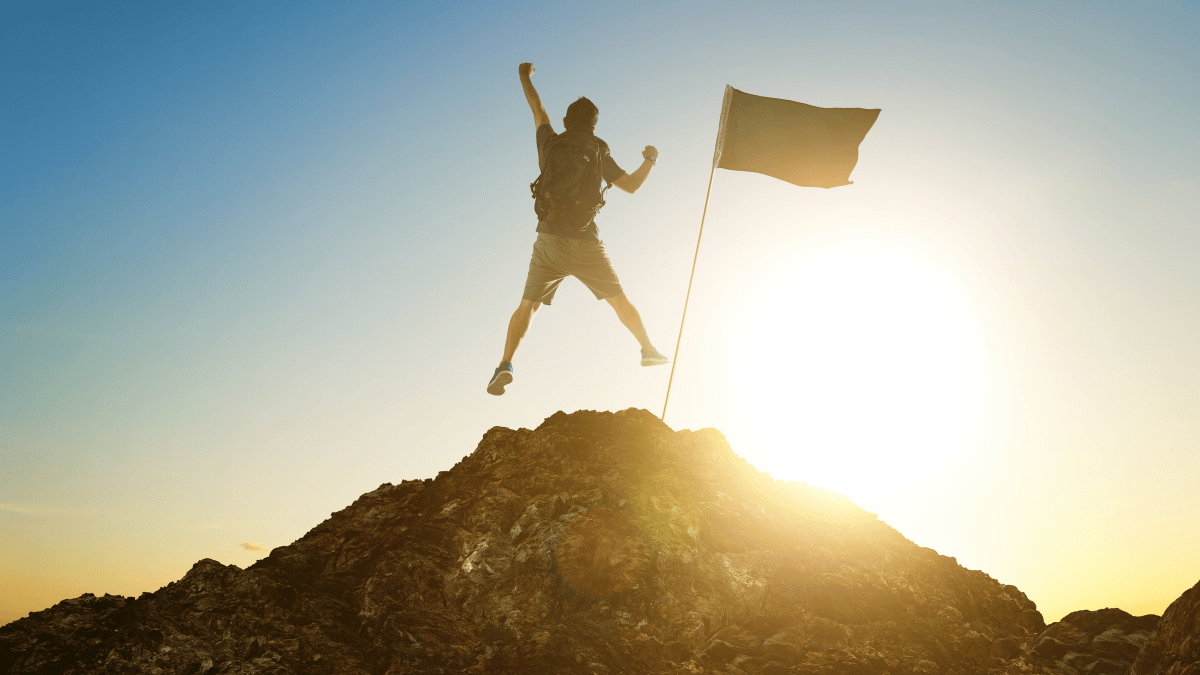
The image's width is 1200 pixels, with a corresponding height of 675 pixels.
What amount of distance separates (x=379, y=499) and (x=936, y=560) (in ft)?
22.3

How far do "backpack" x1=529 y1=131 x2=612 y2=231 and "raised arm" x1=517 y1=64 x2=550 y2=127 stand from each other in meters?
0.58

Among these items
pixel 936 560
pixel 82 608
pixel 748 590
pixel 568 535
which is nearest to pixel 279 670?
pixel 82 608

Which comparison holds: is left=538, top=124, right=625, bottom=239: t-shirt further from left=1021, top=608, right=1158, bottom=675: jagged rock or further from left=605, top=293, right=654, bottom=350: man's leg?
left=1021, top=608, right=1158, bottom=675: jagged rock

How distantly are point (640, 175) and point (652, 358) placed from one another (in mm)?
2526

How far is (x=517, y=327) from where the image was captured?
31.4 feet

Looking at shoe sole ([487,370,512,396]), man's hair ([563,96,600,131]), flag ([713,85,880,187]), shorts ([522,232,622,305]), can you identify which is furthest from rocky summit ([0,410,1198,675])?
flag ([713,85,880,187])

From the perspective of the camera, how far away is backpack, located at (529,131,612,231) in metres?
8.98

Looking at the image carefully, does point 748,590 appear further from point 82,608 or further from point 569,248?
point 82,608

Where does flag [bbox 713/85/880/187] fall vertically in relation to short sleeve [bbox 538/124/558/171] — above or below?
above

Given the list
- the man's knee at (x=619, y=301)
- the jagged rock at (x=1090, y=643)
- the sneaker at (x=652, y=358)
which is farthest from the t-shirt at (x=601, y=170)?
the jagged rock at (x=1090, y=643)

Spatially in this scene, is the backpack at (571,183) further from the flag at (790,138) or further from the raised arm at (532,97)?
the flag at (790,138)

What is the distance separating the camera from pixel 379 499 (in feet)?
28.8

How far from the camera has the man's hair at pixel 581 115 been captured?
933 centimetres

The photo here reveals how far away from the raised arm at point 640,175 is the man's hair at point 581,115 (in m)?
0.81
